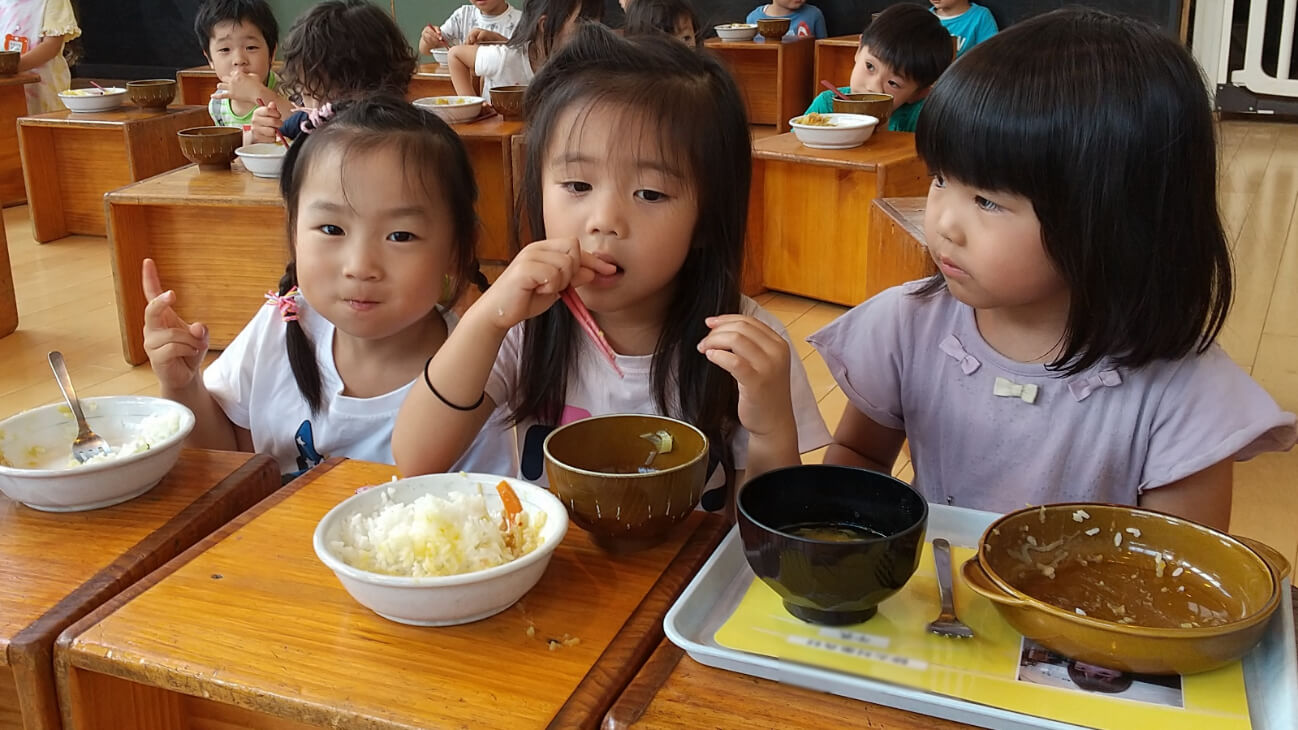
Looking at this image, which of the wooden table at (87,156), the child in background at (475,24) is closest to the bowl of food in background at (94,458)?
the wooden table at (87,156)

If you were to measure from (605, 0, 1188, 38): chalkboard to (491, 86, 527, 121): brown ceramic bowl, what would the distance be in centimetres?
215

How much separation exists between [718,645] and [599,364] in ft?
2.09

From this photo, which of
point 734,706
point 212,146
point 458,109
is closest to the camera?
point 734,706

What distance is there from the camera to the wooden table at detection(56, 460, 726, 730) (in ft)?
2.47

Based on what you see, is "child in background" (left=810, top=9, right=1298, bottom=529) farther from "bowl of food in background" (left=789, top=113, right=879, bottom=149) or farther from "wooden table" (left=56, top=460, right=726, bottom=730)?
"bowl of food in background" (left=789, top=113, right=879, bottom=149)

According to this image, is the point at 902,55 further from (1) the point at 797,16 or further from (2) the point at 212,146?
(1) the point at 797,16

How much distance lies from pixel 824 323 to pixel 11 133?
428 cm

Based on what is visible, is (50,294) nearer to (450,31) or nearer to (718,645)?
(450,31)

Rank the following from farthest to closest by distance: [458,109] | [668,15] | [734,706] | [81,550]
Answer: [668,15]
[458,109]
[81,550]
[734,706]

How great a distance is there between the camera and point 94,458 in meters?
1.15

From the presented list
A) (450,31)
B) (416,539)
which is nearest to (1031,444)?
(416,539)

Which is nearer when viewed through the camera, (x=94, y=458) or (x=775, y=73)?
(x=94, y=458)

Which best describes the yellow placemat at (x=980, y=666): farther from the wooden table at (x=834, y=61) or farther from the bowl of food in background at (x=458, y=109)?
the wooden table at (x=834, y=61)

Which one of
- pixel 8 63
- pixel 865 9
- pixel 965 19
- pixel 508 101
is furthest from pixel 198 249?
pixel 865 9
